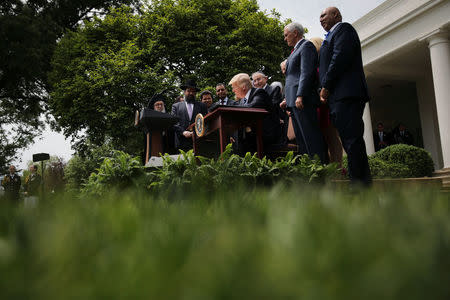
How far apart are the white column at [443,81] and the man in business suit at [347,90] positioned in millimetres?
11559

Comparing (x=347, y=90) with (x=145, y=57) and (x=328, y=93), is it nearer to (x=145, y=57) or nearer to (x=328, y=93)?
(x=328, y=93)

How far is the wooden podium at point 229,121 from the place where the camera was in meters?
4.98

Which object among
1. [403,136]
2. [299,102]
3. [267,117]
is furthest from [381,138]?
[299,102]

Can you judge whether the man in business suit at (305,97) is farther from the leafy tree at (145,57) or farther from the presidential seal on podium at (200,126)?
the leafy tree at (145,57)

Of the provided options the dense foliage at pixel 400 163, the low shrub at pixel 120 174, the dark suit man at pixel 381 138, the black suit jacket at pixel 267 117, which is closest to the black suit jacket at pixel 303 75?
the black suit jacket at pixel 267 117

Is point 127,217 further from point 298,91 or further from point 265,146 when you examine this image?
point 265,146

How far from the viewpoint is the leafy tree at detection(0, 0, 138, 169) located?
2136cm

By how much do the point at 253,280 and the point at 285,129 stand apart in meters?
6.85

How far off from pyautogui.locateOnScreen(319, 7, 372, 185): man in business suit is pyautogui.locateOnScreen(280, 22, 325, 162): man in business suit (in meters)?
0.28

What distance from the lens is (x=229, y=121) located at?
5102 millimetres

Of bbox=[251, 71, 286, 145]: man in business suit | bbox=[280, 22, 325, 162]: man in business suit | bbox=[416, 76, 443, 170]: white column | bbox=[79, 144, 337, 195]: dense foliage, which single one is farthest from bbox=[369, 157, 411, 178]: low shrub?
bbox=[416, 76, 443, 170]: white column

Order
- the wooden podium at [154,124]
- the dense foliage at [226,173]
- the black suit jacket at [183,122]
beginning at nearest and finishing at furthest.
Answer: the dense foliage at [226,173], the wooden podium at [154,124], the black suit jacket at [183,122]

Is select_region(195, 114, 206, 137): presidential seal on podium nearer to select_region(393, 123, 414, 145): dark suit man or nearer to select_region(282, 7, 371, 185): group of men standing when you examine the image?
select_region(282, 7, 371, 185): group of men standing

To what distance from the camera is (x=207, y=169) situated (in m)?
3.30
